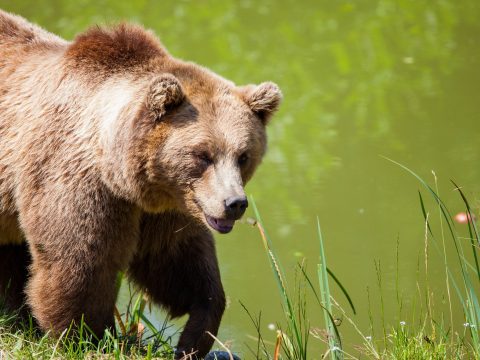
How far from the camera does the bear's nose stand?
4.99 metres

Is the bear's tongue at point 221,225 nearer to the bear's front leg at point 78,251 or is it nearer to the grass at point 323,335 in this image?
the grass at point 323,335

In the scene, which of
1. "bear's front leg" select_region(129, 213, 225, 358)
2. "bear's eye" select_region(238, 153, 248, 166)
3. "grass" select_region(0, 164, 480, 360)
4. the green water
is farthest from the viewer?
the green water

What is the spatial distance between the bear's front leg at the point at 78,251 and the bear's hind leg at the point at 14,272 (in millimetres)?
821

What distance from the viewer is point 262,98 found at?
5.50 meters

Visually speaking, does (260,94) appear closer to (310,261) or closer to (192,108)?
(192,108)

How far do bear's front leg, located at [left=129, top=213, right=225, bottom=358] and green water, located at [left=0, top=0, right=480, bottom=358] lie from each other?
79cm

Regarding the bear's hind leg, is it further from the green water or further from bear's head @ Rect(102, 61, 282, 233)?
the green water

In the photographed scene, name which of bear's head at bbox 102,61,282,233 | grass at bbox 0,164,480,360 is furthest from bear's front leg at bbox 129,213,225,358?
bear's head at bbox 102,61,282,233

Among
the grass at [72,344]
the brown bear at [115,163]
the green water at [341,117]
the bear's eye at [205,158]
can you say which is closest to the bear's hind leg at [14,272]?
the grass at [72,344]

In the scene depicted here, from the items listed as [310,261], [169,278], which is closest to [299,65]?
[310,261]

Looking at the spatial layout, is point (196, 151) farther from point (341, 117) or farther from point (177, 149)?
point (341, 117)

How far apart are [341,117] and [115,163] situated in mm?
6958

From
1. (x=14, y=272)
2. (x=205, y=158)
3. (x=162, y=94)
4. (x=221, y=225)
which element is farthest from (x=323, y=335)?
(x=14, y=272)

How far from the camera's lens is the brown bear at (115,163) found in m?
5.22
